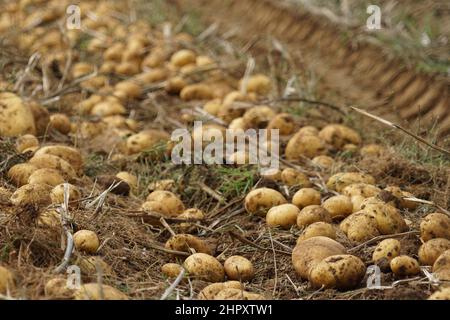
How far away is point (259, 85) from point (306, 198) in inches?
79.1

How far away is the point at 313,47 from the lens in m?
6.63

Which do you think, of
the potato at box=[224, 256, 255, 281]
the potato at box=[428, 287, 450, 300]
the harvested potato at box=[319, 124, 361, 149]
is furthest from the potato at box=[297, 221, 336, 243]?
the harvested potato at box=[319, 124, 361, 149]

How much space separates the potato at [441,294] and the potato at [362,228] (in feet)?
2.31

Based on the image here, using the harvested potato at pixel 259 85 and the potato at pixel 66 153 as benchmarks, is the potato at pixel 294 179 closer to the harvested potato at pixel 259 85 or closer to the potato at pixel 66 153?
the potato at pixel 66 153

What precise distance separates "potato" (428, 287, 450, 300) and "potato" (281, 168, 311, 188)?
142 centimetres

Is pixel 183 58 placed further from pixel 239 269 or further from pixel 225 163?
pixel 239 269

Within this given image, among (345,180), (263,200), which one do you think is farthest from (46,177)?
(345,180)

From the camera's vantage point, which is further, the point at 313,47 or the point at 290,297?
the point at 313,47

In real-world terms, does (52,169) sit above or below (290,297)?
above

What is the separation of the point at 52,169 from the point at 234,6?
5.12m

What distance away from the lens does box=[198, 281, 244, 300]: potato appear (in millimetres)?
2674

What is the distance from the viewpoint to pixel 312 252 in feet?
9.58
